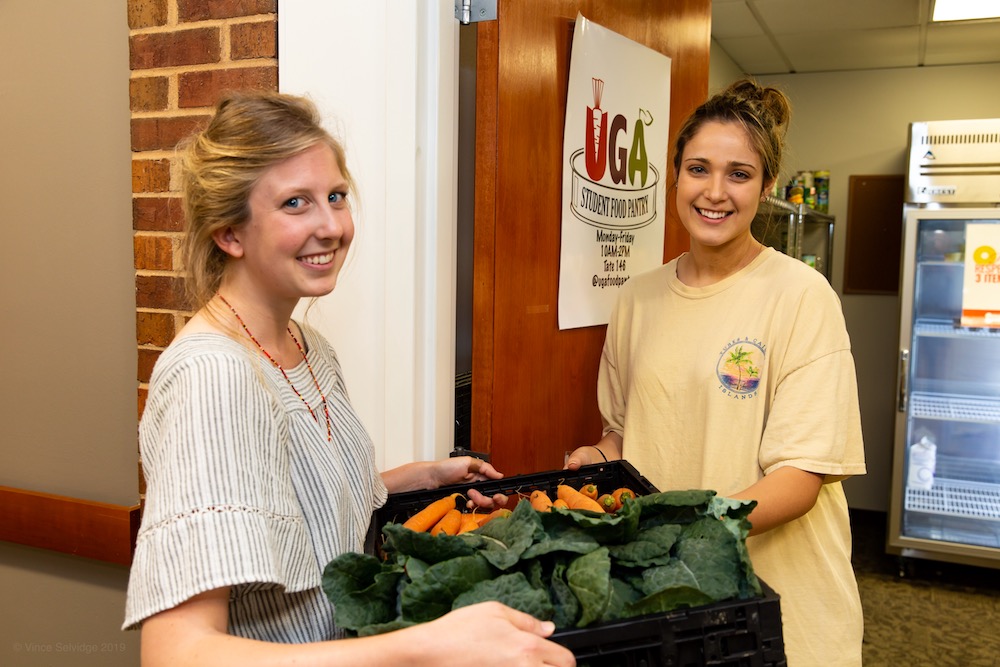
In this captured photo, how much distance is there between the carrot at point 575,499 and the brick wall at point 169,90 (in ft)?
3.19

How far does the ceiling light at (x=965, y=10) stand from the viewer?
363cm

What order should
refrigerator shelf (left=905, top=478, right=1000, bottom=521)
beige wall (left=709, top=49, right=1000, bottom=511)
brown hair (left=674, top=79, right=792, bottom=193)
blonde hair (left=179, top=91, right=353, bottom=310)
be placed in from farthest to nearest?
1. beige wall (left=709, top=49, right=1000, bottom=511)
2. refrigerator shelf (left=905, top=478, right=1000, bottom=521)
3. brown hair (left=674, top=79, right=792, bottom=193)
4. blonde hair (left=179, top=91, right=353, bottom=310)

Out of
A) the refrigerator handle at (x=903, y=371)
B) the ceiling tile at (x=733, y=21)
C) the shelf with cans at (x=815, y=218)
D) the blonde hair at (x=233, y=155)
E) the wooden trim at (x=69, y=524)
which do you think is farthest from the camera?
the shelf with cans at (x=815, y=218)

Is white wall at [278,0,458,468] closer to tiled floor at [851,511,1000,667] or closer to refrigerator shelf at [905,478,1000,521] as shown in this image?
tiled floor at [851,511,1000,667]

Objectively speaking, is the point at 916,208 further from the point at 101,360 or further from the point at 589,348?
the point at 101,360

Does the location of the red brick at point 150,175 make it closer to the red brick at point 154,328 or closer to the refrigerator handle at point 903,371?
the red brick at point 154,328

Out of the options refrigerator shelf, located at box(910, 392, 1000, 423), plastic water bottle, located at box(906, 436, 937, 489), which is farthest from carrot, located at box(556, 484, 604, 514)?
plastic water bottle, located at box(906, 436, 937, 489)

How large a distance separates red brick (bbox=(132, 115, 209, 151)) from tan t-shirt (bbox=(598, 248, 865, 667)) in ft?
3.79

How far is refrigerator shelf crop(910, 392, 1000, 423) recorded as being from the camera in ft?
13.6

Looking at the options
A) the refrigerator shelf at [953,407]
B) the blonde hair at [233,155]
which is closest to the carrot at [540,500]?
the blonde hair at [233,155]

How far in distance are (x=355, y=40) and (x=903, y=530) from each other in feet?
13.6

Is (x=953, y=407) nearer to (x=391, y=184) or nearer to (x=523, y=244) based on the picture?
(x=523, y=244)

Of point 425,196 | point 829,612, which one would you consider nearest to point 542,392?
point 425,196

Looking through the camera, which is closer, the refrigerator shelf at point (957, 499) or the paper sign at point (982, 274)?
the paper sign at point (982, 274)
